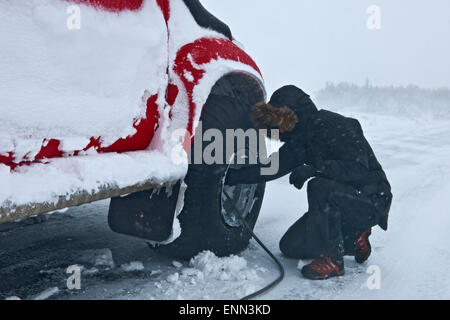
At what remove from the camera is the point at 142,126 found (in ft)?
6.09

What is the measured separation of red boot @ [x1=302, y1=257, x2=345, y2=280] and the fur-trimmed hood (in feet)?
2.51

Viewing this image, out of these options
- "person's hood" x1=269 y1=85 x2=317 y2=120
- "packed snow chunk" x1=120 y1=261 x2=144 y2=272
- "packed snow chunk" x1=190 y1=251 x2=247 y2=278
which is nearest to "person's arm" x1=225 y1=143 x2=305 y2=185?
"person's hood" x1=269 y1=85 x2=317 y2=120

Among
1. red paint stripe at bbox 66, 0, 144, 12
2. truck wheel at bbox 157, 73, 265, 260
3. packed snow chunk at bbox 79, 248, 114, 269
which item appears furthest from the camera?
packed snow chunk at bbox 79, 248, 114, 269

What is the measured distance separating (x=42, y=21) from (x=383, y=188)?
192 centimetres

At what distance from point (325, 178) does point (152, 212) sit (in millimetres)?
994

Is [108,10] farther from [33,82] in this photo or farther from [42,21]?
[33,82]

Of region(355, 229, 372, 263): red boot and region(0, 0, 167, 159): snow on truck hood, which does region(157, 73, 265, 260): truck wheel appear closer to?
region(0, 0, 167, 159): snow on truck hood

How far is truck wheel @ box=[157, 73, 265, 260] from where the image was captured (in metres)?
2.16

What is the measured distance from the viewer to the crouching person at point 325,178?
230cm

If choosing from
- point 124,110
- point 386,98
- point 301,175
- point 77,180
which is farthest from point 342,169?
point 386,98

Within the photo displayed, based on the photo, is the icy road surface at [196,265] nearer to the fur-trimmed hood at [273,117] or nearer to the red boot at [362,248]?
the red boot at [362,248]

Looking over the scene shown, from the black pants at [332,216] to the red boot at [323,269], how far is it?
0.04m
